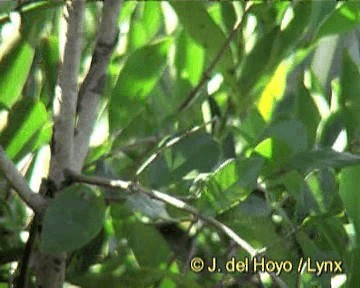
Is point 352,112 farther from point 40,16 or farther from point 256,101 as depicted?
point 40,16

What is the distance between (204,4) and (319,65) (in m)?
0.18

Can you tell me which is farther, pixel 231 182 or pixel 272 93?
pixel 272 93

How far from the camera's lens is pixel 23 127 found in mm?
539

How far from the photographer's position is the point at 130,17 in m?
0.69

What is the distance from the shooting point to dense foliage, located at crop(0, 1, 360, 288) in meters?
0.50

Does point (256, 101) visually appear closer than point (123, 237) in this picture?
No

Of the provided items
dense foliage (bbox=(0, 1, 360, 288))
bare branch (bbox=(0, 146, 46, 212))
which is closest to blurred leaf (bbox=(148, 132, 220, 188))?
dense foliage (bbox=(0, 1, 360, 288))

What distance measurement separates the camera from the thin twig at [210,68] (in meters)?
0.61

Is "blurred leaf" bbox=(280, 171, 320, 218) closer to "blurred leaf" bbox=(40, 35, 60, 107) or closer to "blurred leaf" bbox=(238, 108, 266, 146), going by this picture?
"blurred leaf" bbox=(238, 108, 266, 146)

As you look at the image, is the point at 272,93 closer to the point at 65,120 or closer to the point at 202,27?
the point at 202,27

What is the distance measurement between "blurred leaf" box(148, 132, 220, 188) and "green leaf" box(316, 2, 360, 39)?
0.13m

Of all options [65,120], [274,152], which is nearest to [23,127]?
[65,120]

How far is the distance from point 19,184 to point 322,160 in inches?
6.8

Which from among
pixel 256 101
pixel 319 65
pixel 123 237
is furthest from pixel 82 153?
pixel 319 65
